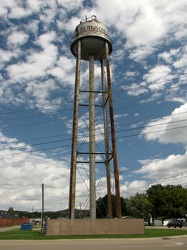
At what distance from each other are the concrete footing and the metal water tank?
62.8 ft

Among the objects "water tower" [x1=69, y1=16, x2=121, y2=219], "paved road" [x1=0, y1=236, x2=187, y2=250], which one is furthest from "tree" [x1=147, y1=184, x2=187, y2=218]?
"paved road" [x1=0, y1=236, x2=187, y2=250]

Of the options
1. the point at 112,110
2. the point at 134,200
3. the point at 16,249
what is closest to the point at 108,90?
the point at 112,110

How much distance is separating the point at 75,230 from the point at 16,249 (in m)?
12.8

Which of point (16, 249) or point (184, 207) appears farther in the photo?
point (184, 207)

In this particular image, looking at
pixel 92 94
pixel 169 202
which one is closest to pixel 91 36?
pixel 92 94

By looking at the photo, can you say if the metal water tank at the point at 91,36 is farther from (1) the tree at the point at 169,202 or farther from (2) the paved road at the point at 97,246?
(1) the tree at the point at 169,202

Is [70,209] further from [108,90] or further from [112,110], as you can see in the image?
[108,90]

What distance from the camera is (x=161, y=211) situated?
265ft

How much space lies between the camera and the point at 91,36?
118 feet

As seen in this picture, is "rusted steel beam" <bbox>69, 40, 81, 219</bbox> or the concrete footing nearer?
the concrete footing

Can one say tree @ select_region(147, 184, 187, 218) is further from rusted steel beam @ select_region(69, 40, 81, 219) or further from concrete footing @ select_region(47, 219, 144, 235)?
rusted steel beam @ select_region(69, 40, 81, 219)

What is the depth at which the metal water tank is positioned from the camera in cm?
3622

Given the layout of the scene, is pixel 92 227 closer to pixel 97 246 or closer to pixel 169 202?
pixel 97 246

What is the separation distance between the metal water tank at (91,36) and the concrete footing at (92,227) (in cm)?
1914
